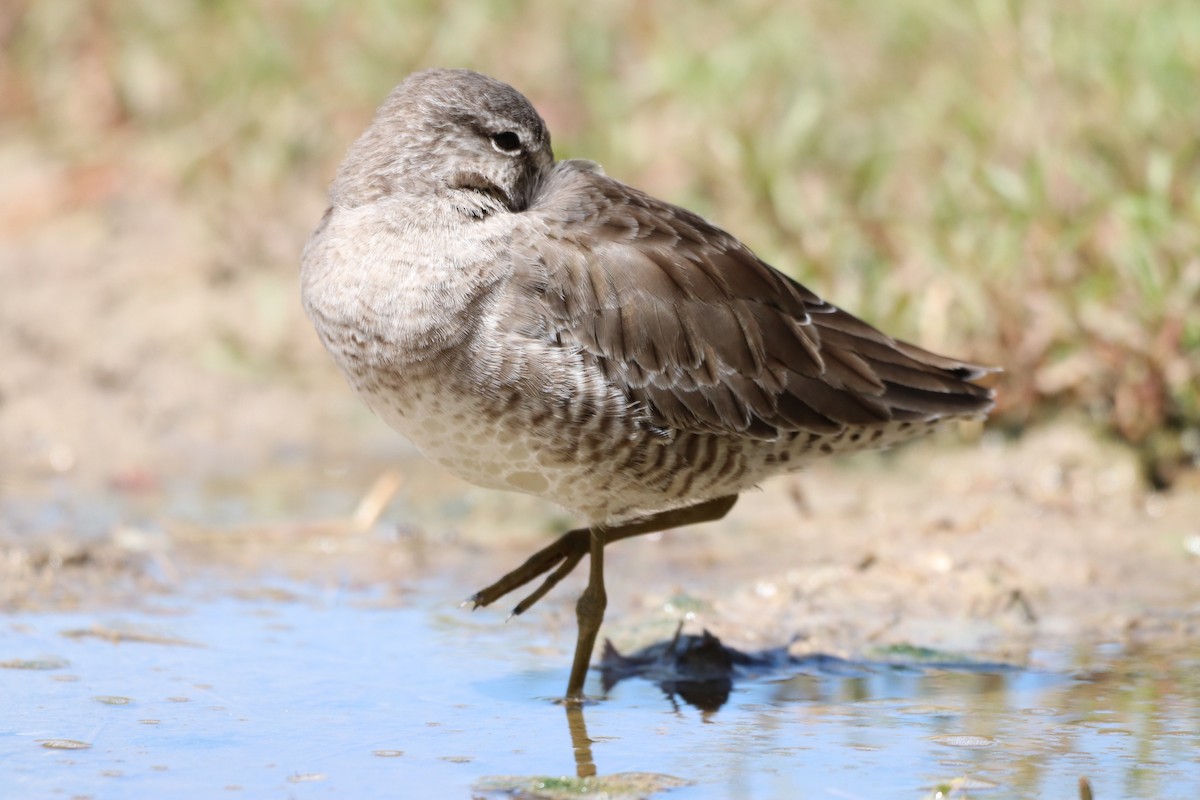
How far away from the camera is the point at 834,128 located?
23.6ft

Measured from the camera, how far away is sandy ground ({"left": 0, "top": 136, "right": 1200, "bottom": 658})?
191 inches

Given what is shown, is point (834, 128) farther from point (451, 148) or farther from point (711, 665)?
point (711, 665)

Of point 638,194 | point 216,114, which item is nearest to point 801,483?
point 638,194

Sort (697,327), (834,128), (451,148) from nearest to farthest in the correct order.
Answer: (451,148) → (697,327) → (834,128)

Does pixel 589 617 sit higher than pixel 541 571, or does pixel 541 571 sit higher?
pixel 541 571

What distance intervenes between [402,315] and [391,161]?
49cm

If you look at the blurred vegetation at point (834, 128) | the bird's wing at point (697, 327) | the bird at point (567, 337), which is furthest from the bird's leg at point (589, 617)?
the blurred vegetation at point (834, 128)

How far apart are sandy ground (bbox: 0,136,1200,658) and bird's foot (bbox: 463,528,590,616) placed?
232mm

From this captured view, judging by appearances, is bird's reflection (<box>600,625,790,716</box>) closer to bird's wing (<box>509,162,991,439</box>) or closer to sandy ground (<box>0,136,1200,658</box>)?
sandy ground (<box>0,136,1200,658</box>)

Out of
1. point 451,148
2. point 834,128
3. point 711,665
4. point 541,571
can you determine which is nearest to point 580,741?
point 711,665

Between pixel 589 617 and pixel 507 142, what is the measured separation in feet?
3.84

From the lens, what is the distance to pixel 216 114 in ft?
26.6

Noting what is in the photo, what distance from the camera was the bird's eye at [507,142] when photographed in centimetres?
437

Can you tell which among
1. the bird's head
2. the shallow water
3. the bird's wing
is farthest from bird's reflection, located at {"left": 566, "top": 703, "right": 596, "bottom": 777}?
the bird's head
